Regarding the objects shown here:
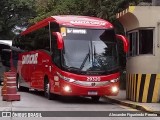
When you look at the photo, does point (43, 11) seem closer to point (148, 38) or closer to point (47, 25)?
point (47, 25)

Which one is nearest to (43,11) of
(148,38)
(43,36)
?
(43,36)

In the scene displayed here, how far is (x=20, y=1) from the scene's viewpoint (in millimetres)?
48219

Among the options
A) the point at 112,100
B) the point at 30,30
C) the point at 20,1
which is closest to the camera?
the point at 112,100

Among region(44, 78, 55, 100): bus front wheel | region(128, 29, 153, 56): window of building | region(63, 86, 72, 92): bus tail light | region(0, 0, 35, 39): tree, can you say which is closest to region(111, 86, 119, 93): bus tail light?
region(63, 86, 72, 92): bus tail light

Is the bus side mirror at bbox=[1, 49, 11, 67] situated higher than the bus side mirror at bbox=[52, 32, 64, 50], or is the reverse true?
the bus side mirror at bbox=[52, 32, 64, 50]

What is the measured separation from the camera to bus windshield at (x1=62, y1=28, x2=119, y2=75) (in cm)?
1664

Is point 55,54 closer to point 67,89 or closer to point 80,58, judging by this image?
point 80,58

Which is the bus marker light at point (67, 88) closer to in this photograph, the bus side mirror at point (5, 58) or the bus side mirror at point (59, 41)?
the bus side mirror at point (59, 41)

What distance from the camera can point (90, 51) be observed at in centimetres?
1692

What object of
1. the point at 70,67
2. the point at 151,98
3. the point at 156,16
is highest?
the point at 156,16

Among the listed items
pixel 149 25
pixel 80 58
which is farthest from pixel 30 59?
pixel 149 25

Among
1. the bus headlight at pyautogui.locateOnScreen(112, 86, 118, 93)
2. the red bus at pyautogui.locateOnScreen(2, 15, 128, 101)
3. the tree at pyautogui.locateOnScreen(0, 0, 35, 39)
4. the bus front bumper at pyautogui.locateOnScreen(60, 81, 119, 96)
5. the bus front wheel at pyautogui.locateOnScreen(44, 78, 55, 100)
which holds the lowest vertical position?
the tree at pyautogui.locateOnScreen(0, 0, 35, 39)

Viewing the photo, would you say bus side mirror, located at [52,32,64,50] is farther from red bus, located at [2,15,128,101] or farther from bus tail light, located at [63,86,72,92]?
bus tail light, located at [63,86,72,92]

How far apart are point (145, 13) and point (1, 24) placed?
32.9 meters
